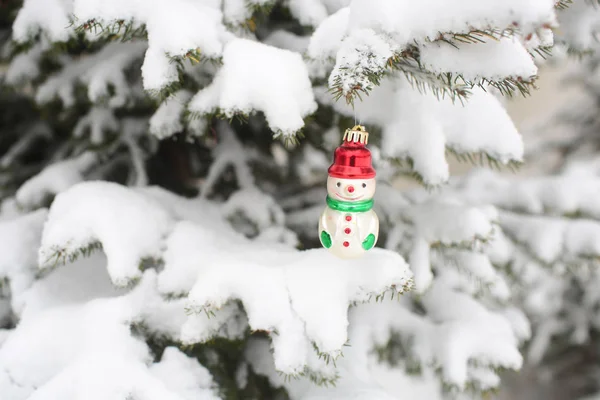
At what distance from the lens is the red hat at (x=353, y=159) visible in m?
0.70

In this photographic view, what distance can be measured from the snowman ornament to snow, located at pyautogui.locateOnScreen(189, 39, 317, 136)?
0.28 feet

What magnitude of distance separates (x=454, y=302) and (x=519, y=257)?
→ 266 millimetres

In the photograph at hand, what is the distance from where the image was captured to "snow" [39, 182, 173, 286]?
2.69 ft

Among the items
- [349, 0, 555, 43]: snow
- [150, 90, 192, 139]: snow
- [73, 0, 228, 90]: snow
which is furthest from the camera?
[150, 90, 192, 139]: snow

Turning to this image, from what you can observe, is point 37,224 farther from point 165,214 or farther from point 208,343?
point 208,343

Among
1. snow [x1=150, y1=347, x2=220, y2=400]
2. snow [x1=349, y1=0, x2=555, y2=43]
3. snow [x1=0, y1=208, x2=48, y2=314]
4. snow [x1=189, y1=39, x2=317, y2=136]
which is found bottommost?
snow [x1=150, y1=347, x2=220, y2=400]

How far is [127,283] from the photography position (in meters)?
0.83

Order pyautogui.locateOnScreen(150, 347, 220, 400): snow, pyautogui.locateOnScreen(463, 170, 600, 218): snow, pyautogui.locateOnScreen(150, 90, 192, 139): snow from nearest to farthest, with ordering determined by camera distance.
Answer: pyautogui.locateOnScreen(150, 347, 220, 400): snow → pyautogui.locateOnScreen(150, 90, 192, 139): snow → pyautogui.locateOnScreen(463, 170, 600, 218): snow

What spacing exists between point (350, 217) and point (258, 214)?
0.40m

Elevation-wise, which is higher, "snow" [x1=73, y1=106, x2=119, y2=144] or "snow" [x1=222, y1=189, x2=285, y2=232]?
"snow" [x1=73, y1=106, x2=119, y2=144]

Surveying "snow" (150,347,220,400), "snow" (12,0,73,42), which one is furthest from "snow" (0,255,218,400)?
"snow" (12,0,73,42)

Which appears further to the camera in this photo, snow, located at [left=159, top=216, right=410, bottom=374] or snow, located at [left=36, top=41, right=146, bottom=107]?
snow, located at [left=36, top=41, right=146, bottom=107]

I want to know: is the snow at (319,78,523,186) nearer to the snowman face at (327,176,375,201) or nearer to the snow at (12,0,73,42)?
the snowman face at (327,176,375,201)

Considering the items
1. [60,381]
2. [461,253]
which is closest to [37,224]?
[60,381]
